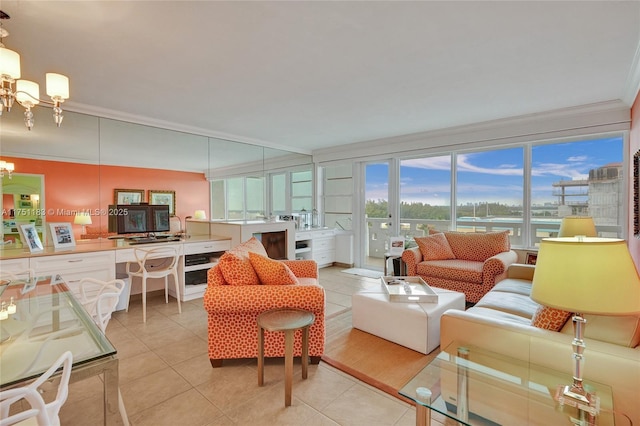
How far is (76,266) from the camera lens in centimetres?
311

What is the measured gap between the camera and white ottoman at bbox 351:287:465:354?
2519 mm

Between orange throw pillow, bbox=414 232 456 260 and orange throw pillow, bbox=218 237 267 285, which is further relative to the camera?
orange throw pillow, bbox=414 232 456 260

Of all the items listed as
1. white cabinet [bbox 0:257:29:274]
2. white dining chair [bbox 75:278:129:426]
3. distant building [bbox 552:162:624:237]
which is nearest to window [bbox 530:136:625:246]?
distant building [bbox 552:162:624:237]

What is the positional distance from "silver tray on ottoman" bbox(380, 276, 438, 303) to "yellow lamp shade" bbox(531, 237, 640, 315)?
1742mm

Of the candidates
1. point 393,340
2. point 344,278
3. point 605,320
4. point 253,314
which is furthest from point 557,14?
point 344,278

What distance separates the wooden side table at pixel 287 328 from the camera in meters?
1.91

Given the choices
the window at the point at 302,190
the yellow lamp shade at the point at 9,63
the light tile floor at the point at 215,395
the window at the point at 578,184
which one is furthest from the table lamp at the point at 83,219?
the window at the point at 578,184

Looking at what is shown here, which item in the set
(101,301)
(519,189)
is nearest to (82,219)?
(101,301)

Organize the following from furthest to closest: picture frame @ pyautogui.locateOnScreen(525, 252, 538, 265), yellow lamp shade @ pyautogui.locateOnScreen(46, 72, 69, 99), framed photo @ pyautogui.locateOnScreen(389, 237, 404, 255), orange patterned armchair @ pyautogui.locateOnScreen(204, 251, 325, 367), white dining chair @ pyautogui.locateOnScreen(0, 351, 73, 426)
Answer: framed photo @ pyautogui.locateOnScreen(389, 237, 404, 255)
picture frame @ pyautogui.locateOnScreen(525, 252, 538, 265)
orange patterned armchair @ pyautogui.locateOnScreen(204, 251, 325, 367)
yellow lamp shade @ pyautogui.locateOnScreen(46, 72, 69, 99)
white dining chair @ pyautogui.locateOnScreen(0, 351, 73, 426)

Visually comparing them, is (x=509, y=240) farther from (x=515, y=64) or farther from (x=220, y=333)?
(x=220, y=333)

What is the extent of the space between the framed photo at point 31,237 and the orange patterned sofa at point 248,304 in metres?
2.16

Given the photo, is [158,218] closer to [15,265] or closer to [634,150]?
[15,265]

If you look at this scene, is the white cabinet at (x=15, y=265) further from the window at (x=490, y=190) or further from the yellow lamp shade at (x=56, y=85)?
the window at (x=490, y=190)

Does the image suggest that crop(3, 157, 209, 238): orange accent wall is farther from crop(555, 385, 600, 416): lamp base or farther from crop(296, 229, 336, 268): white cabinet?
crop(555, 385, 600, 416): lamp base
